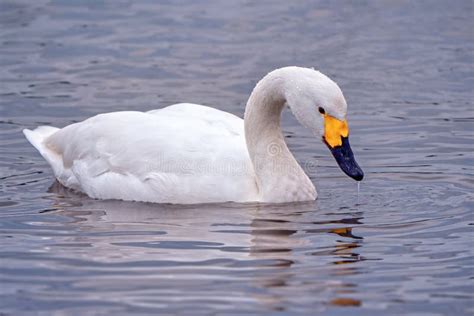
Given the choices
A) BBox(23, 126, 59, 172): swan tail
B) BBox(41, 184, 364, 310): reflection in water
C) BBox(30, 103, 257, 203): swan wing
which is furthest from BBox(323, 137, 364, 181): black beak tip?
BBox(23, 126, 59, 172): swan tail

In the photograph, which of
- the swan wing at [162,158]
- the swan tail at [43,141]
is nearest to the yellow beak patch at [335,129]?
the swan wing at [162,158]

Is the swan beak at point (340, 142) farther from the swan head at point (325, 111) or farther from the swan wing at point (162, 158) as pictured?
the swan wing at point (162, 158)

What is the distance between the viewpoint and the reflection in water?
7.53 m

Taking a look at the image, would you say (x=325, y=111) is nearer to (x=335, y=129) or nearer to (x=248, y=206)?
(x=335, y=129)

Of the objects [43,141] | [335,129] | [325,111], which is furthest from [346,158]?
[43,141]

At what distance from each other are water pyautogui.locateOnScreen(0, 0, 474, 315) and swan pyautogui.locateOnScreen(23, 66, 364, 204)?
0.15 m

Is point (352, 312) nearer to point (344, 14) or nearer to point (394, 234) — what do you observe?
point (394, 234)

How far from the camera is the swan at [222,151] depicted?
9.09 m

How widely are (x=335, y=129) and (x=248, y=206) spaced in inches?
38.3

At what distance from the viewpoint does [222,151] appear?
31.6 feet

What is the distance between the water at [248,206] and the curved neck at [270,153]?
0.17m

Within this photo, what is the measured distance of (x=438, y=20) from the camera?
1645 centimetres

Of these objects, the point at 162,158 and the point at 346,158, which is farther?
the point at 162,158

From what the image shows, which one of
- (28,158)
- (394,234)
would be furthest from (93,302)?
(28,158)
